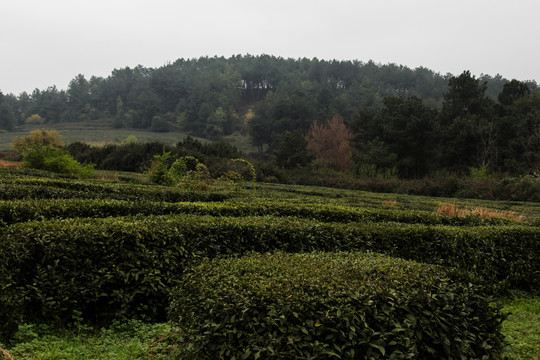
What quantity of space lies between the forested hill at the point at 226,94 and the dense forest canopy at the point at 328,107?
245 mm

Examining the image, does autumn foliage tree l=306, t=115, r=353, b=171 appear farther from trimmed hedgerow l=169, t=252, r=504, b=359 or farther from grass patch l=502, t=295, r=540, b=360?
trimmed hedgerow l=169, t=252, r=504, b=359

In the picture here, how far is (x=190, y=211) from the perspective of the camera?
7402 millimetres

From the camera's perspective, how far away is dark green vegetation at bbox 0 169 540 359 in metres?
3.26

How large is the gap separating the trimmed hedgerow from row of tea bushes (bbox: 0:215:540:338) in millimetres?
790

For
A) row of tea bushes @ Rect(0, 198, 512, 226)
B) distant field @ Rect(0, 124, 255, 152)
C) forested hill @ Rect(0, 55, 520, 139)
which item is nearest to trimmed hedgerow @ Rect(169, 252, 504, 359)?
row of tea bushes @ Rect(0, 198, 512, 226)

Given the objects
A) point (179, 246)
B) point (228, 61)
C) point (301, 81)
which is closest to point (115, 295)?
point (179, 246)

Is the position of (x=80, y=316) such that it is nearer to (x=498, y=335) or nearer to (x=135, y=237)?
(x=135, y=237)

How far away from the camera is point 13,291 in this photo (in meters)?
4.36

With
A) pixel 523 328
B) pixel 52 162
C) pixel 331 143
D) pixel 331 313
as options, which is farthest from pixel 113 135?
pixel 331 313

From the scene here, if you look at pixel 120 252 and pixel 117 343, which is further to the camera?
pixel 120 252

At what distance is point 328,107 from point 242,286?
2646 inches

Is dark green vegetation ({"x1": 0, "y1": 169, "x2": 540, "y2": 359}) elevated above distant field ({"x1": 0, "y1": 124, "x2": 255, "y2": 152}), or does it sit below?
above

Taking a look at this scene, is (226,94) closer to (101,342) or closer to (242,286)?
(101,342)

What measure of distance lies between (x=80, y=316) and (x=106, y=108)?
330 ft
